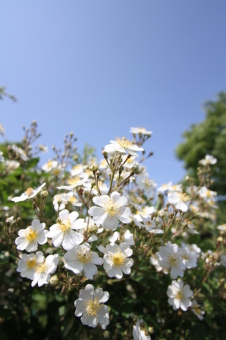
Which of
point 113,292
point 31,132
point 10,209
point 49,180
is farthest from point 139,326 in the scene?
point 31,132

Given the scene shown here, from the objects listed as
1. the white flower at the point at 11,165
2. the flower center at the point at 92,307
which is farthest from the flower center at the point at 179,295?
the white flower at the point at 11,165

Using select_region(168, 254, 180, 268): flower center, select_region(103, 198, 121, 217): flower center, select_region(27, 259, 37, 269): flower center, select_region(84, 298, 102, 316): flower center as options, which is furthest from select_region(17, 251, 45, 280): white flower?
select_region(168, 254, 180, 268): flower center

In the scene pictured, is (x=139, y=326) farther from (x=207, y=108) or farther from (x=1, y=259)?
(x=207, y=108)

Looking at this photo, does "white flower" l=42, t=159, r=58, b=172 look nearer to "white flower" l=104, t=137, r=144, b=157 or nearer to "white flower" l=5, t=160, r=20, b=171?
"white flower" l=5, t=160, r=20, b=171

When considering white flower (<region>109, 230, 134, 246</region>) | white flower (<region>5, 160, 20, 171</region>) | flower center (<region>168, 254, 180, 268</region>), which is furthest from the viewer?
white flower (<region>5, 160, 20, 171</region>)

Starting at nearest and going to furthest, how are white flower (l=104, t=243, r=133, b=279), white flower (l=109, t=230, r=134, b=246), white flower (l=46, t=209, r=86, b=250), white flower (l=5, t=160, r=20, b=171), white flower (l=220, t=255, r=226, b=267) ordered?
1. white flower (l=46, t=209, r=86, b=250)
2. white flower (l=104, t=243, r=133, b=279)
3. white flower (l=109, t=230, r=134, b=246)
4. white flower (l=220, t=255, r=226, b=267)
5. white flower (l=5, t=160, r=20, b=171)
